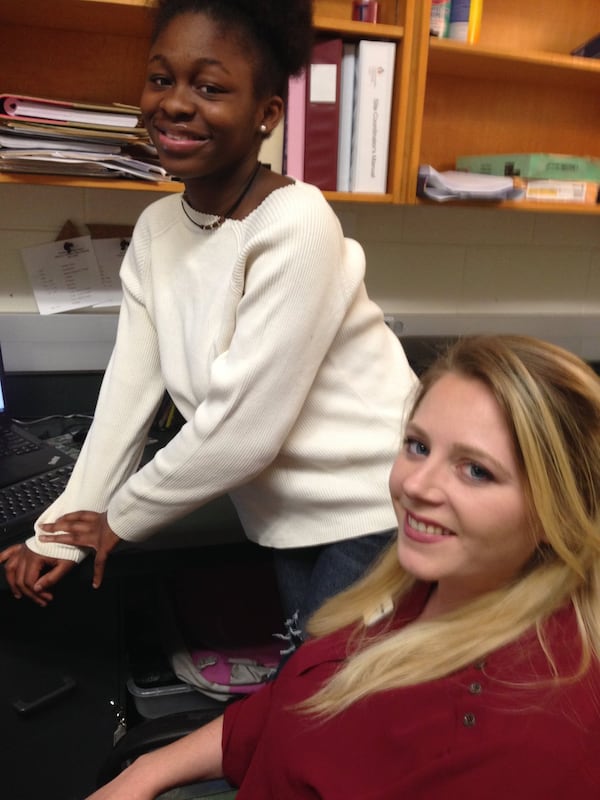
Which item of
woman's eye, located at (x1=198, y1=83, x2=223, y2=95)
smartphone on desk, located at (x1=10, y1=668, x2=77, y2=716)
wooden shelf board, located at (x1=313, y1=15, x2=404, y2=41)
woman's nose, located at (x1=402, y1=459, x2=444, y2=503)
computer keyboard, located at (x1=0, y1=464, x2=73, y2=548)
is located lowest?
smartphone on desk, located at (x1=10, y1=668, x2=77, y2=716)

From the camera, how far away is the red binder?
4.67 ft

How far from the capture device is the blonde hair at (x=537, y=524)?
2.31 ft

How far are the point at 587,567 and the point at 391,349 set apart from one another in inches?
19.8

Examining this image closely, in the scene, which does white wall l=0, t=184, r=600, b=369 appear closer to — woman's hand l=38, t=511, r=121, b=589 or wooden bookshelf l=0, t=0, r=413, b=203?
wooden bookshelf l=0, t=0, r=413, b=203

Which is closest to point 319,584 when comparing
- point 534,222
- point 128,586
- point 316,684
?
point 316,684

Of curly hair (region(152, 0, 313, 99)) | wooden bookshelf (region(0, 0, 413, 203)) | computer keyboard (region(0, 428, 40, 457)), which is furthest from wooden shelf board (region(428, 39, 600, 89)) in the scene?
computer keyboard (region(0, 428, 40, 457))

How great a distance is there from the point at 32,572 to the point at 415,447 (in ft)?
2.05

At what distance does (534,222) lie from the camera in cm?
204

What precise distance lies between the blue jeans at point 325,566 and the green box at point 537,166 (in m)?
1.02

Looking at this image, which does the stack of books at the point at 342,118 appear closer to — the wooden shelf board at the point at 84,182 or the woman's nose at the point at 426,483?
the wooden shelf board at the point at 84,182

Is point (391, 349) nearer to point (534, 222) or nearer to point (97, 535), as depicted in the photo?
point (97, 535)

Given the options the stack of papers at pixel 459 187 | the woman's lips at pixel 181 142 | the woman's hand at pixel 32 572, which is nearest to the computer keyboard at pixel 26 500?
the woman's hand at pixel 32 572

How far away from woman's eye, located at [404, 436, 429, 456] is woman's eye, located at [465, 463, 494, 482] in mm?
A: 70

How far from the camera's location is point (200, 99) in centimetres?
93
